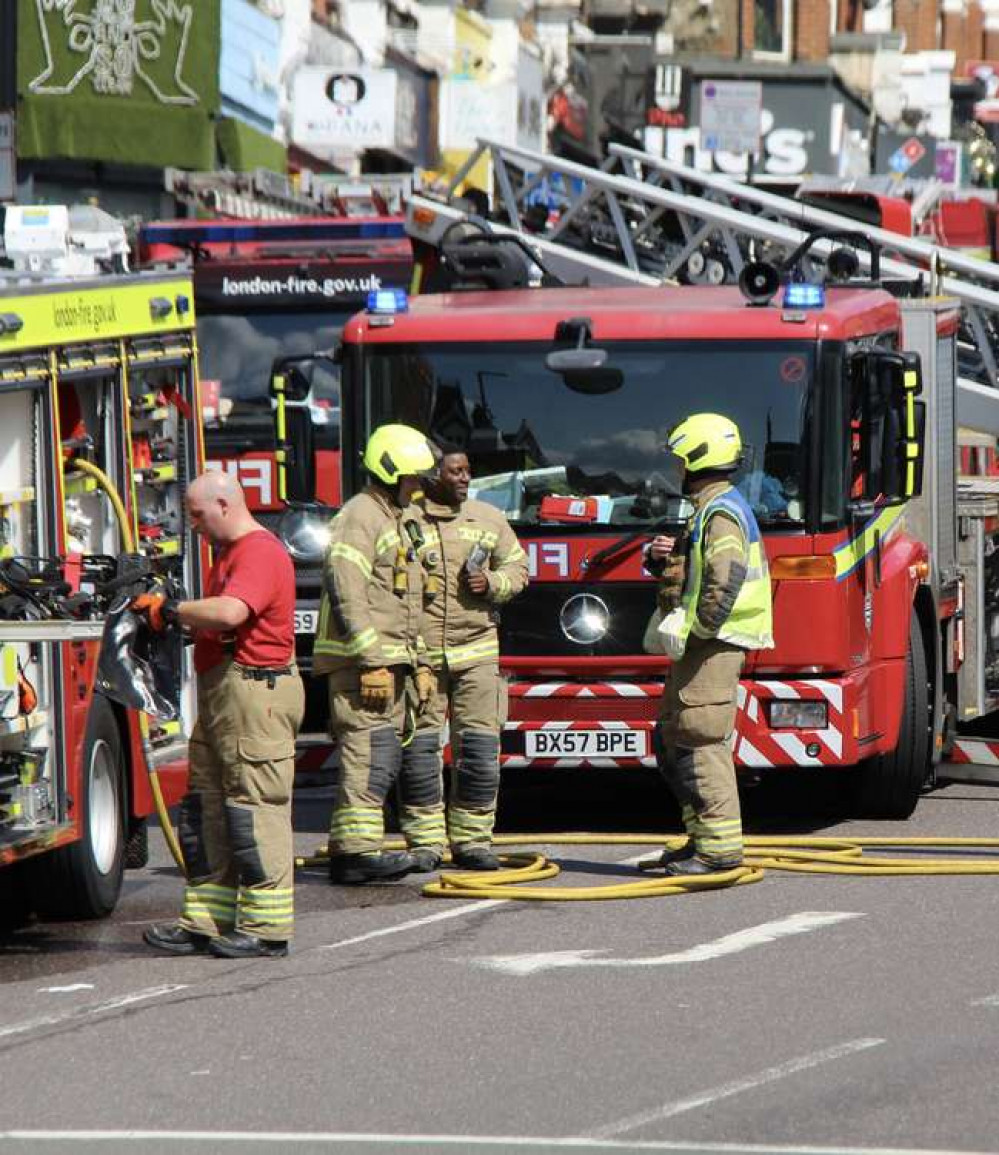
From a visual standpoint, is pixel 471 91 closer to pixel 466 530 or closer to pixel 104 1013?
pixel 466 530

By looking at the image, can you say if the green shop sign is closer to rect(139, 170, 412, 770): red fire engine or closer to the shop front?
the shop front

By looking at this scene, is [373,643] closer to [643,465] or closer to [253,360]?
[643,465]

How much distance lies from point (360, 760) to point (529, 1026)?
10.8ft

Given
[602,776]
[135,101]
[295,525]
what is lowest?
[602,776]

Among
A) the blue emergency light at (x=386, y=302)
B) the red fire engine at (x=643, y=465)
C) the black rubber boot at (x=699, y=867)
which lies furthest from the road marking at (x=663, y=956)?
the blue emergency light at (x=386, y=302)

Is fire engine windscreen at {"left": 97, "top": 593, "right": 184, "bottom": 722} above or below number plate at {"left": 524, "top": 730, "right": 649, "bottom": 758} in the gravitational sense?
above

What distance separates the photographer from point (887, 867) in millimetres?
11477

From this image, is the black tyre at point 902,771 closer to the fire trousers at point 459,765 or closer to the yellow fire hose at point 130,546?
the fire trousers at point 459,765

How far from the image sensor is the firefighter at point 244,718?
9625 millimetres

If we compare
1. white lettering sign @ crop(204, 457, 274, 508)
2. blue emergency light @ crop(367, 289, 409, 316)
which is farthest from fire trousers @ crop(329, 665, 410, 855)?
white lettering sign @ crop(204, 457, 274, 508)

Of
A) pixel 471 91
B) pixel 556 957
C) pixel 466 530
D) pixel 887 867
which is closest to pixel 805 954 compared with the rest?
pixel 556 957

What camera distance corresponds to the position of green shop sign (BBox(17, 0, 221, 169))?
96.6ft

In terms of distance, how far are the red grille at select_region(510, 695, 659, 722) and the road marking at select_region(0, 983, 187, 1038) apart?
150 inches

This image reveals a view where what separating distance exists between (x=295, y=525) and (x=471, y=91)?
3301 centimetres
